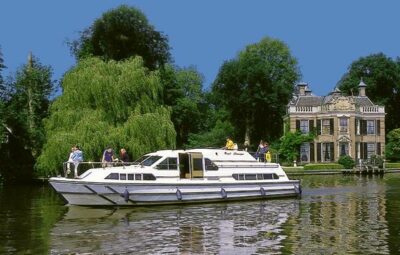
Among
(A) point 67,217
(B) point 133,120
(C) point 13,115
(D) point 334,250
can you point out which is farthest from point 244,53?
(D) point 334,250

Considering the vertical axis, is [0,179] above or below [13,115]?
below

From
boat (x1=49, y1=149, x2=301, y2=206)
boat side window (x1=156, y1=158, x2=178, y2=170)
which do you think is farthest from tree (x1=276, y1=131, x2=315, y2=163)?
boat side window (x1=156, y1=158, x2=178, y2=170)

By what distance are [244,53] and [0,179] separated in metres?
54.6

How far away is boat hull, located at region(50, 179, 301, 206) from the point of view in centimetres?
2895

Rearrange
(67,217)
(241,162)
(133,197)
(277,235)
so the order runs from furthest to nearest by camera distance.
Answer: (241,162) < (133,197) < (67,217) < (277,235)

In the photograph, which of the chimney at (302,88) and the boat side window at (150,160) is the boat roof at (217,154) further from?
the chimney at (302,88)

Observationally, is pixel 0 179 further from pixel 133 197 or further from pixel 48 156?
pixel 133 197

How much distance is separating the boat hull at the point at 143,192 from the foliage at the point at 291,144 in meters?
50.9

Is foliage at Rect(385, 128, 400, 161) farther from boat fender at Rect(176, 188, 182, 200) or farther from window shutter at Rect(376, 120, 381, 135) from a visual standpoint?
boat fender at Rect(176, 188, 182, 200)

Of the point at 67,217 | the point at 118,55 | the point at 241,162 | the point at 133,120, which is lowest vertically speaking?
the point at 67,217

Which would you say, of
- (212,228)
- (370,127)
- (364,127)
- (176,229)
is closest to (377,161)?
(364,127)

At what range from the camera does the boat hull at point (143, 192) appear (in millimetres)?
28953

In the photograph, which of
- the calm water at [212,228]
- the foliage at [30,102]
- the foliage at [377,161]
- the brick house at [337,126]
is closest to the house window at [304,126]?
the brick house at [337,126]

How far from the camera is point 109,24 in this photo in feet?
204
